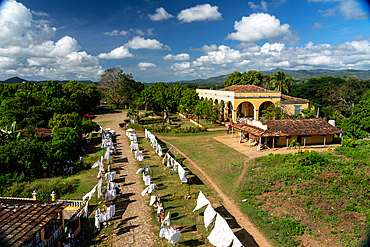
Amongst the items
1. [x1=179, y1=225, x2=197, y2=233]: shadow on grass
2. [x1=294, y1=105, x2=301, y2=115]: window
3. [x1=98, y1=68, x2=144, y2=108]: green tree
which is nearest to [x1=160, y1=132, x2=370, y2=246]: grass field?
[x1=179, y1=225, x2=197, y2=233]: shadow on grass

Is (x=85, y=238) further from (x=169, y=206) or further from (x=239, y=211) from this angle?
(x=239, y=211)

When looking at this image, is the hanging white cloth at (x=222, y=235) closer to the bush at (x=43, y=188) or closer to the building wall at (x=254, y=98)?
the bush at (x=43, y=188)

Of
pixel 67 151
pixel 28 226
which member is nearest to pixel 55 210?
pixel 28 226

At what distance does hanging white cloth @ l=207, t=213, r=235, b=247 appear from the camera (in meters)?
8.69

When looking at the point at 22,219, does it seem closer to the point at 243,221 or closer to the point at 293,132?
the point at 243,221

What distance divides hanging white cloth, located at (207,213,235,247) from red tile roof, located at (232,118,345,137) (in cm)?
1585

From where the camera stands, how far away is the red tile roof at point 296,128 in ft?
77.2

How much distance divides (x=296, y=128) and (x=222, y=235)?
19.4m

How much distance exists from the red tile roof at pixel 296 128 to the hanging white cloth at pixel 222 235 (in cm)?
1585

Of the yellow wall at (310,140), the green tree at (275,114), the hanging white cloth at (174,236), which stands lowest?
the hanging white cloth at (174,236)

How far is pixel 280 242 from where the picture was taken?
9703mm

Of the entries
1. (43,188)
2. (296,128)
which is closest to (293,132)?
(296,128)

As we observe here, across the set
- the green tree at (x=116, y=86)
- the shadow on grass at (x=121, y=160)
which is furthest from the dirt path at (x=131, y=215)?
the green tree at (x=116, y=86)

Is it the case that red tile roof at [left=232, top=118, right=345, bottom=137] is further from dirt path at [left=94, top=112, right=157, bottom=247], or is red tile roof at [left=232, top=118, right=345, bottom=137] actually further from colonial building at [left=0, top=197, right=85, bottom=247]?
colonial building at [left=0, top=197, right=85, bottom=247]
